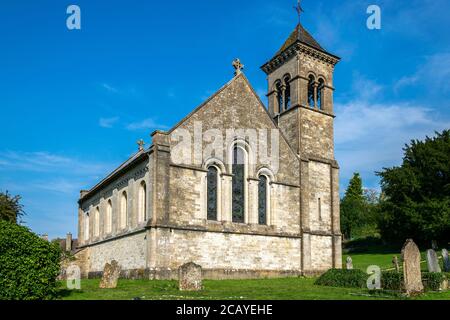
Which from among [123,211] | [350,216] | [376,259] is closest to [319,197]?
[123,211]

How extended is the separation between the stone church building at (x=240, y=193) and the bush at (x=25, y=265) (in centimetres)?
962

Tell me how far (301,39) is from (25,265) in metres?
27.3

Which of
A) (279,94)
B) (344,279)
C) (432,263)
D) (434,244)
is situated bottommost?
(344,279)

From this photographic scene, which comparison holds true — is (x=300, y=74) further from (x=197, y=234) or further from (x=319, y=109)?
(x=197, y=234)

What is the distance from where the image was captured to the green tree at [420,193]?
47.1 meters

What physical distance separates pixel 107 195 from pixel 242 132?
496 inches

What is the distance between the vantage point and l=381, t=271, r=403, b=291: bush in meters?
19.6

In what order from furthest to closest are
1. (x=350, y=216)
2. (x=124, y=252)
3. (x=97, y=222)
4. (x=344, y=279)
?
(x=350, y=216) → (x=97, y=222) → (x=124, y=252) → (x=344, y=279)

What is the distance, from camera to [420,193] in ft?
166

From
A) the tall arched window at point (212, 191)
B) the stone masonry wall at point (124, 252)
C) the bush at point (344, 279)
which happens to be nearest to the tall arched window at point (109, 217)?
the stone masonry wall at point (124, 252)

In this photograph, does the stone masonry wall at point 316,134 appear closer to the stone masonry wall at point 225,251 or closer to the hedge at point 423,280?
the stone masonry wall at point 225,251

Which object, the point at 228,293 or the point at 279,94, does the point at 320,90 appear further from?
the point at 228,293

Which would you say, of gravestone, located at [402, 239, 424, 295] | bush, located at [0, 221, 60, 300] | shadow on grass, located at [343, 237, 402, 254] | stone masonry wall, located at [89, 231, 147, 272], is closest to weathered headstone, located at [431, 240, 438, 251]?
shadow on grass, located at [343, 237, 402, 254]

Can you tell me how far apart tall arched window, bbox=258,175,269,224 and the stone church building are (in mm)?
65
